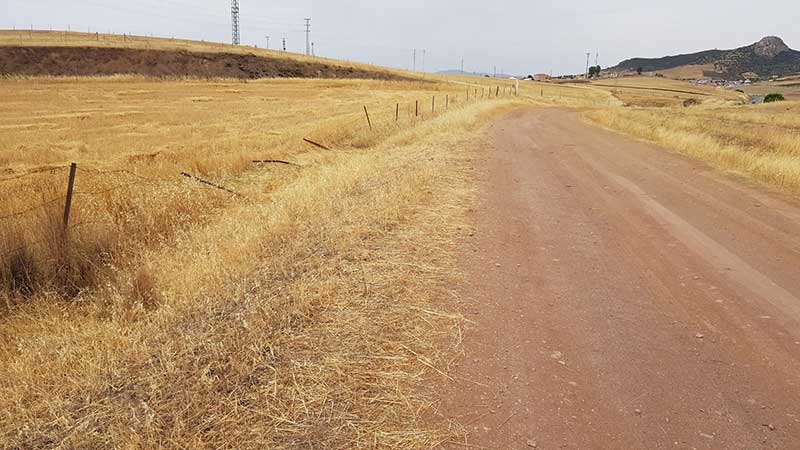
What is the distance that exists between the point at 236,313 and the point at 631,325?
3567 mm

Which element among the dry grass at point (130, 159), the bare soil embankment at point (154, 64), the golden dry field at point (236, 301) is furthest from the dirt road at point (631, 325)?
the bare soil embankment at point (154, 64)

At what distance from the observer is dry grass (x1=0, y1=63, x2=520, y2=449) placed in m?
3.12

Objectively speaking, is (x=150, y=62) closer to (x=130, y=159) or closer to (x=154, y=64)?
(x=154, y=64)

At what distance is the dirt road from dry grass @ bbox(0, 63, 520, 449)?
1.51 feet

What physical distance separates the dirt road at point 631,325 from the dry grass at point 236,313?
46cm

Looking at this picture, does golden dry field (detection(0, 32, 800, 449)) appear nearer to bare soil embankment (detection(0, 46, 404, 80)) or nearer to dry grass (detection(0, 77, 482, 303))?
dry grass (detection(0, 77, 482, 303))

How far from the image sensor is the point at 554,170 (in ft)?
39.4

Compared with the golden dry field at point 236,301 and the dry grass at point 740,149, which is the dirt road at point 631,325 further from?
the dry grass at point 740,149

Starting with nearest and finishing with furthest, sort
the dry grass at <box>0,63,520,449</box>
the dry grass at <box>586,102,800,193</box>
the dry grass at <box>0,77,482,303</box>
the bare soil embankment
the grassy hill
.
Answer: the dry grass at <box>0,63,520,449</box> < the dry grass at <box>0,77,482,303</box> < the dry grass at <box>586,102,800,193</box> < the bare soil embankment < the grassy hill

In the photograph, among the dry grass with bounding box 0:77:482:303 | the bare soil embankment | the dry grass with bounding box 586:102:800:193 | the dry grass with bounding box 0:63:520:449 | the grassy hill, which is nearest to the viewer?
the dry grass with bounding box 0:63:520:449

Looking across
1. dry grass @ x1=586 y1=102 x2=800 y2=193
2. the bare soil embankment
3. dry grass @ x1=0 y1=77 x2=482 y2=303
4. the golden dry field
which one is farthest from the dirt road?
the bare soil embankment

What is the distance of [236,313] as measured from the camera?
172 inches

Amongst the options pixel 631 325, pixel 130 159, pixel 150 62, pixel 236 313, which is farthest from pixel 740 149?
pixel 150 62

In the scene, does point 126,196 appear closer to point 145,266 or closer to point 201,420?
point 145,266
